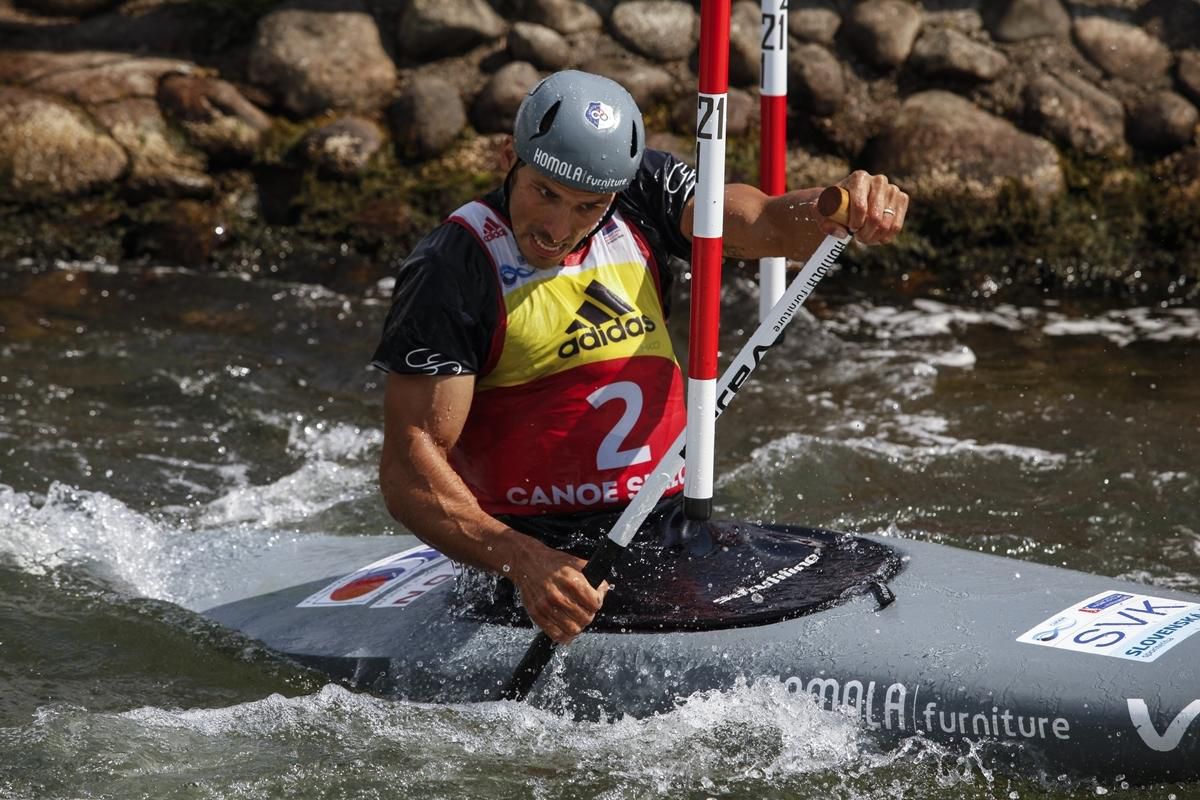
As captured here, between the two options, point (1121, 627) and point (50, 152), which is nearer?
point (1121, 627)

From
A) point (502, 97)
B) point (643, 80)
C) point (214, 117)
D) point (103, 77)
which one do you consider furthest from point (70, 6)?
point (643, 80)

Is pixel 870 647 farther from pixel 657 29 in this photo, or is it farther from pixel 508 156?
pixel 657 29

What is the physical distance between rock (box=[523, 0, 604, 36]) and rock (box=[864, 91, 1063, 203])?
71.9 inches

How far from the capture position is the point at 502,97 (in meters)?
8.44

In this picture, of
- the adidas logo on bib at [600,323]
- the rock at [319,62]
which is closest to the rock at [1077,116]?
the rock at [319,62]

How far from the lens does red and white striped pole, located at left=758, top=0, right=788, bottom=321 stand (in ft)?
13.8

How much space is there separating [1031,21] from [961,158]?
3.50ft

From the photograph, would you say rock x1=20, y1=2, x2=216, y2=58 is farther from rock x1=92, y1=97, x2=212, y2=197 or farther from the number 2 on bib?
the number 2 on bib

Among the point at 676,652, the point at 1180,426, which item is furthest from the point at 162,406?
the point at 1180,426

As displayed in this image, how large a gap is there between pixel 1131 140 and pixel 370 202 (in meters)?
4.21

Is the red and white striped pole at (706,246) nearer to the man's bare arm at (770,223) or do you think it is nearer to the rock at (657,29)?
the man's bare arm at (770,223)

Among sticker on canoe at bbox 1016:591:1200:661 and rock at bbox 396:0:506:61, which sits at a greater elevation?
rock at bbox 396:0:506:61

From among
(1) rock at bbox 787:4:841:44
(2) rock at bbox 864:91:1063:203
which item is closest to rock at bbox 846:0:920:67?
(1) rock at bbox 787:4:841:44

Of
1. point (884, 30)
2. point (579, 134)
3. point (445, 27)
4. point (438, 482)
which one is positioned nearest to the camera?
point (579, 134)
